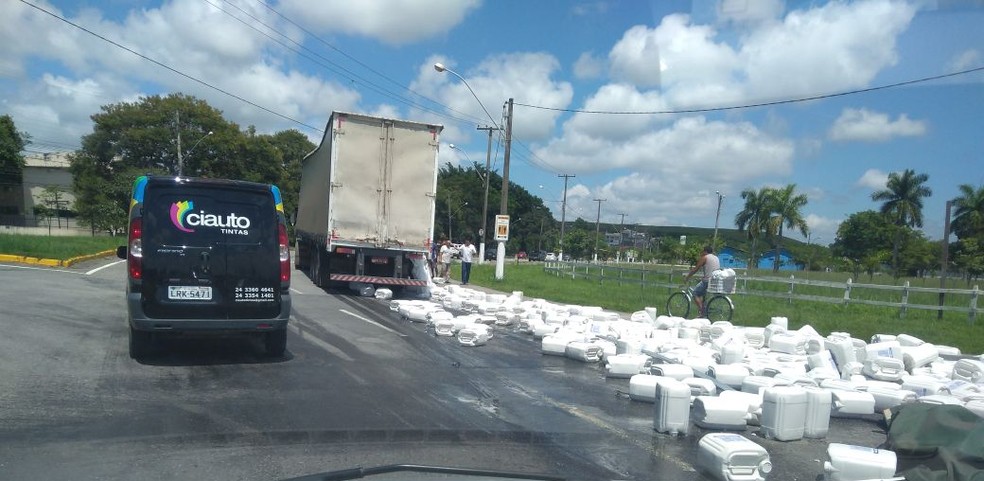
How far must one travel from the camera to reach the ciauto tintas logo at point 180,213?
764cm

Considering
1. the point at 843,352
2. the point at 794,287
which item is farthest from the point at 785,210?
the point at 843,352

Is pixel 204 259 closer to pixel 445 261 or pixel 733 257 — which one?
pixel 445 261

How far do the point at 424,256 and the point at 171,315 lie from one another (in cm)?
994

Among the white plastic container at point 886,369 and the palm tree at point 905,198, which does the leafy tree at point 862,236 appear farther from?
the white plastic container at point 886,369

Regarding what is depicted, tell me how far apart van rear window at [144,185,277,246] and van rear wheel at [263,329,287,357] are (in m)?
1.11

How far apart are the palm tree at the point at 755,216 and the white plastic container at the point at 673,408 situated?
57207mm

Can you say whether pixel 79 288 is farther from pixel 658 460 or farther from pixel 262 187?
pixel 658 460

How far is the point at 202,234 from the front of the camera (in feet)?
25.3

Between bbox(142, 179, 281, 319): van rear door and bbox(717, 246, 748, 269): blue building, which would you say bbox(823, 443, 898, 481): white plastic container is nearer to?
bbox(142, 179, 281, 319): van rear door

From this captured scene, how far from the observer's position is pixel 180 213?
768 cm

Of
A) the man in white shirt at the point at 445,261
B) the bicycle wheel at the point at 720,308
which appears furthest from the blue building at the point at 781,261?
the bicycle wheel at the point at 720,308

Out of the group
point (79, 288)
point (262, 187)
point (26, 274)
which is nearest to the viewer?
point (262, 187)

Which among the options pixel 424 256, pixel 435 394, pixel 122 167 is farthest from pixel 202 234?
pixel 122 167

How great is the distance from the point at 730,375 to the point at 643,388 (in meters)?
1.28
